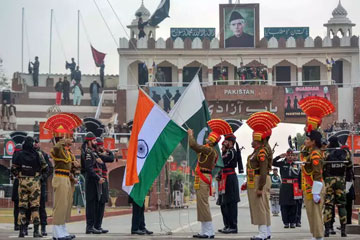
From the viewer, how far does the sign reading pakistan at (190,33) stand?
69.1 metres

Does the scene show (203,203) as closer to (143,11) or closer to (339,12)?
(339,12)

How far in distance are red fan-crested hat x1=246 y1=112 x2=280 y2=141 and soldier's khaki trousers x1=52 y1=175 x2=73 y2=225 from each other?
133 inches

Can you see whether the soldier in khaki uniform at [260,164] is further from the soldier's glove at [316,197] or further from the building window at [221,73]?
the building window at [221,73]

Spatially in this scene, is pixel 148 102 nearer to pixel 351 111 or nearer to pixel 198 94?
pixel 198 94

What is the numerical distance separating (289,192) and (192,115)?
4.15 m

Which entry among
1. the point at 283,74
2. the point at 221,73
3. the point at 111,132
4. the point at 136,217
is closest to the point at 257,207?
the point at 136,217

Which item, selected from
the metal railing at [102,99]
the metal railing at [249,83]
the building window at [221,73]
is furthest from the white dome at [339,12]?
the metal railing at [102,99]

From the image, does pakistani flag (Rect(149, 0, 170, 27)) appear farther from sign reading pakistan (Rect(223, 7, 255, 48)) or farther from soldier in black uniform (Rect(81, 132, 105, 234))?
soldier in black uniform (Rect(81, 132, 105, 234))

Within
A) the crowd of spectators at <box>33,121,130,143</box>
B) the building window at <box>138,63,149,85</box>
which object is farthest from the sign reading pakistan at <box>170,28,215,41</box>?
the crowd of spectators at <box>33,121,130,143</box>

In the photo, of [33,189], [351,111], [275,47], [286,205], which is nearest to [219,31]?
[275,47]

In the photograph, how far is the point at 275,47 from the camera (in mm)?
67062

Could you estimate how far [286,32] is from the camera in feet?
227

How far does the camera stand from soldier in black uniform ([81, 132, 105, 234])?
66.9 feet

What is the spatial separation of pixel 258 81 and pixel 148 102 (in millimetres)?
43101
